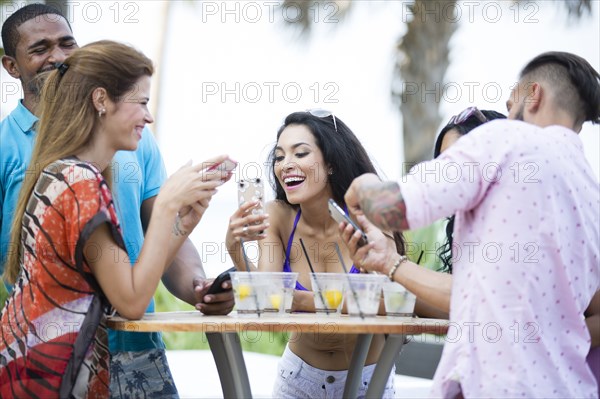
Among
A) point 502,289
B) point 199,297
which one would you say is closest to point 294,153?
point 199,297

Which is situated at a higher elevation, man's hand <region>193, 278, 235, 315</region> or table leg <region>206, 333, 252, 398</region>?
man's hand <region>193, 278, 235, 315</region>

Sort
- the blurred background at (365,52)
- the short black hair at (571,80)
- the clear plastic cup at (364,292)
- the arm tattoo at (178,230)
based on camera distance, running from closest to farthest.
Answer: the short black hair at (571,80), the clear plastic cup at (364,292), the arm tattoo at (178,230), the blurred background at (365,52)

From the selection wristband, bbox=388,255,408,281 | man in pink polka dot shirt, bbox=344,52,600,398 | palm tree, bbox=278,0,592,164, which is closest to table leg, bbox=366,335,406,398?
wristband, bbox=388,255,408,281

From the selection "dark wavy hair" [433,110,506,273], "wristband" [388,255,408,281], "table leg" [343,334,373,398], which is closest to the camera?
"wristband" [388,255,408,281]

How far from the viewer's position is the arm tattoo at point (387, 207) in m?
2.63

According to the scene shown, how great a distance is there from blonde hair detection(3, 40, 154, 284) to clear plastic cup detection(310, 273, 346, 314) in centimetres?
101

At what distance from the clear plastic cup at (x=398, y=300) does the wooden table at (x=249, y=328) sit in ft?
0.12

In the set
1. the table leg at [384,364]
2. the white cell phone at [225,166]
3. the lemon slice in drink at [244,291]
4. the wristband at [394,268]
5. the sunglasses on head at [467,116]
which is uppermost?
the sunglasses on head at [467,116]

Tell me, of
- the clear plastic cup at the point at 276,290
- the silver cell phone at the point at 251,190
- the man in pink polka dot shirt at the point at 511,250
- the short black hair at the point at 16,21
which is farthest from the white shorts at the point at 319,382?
the short black hair at the point at 16,21

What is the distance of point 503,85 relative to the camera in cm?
1034

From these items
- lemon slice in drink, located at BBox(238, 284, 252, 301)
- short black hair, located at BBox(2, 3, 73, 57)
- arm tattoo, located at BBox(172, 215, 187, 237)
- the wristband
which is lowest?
lemon slice in drink, located at BBox(238, 284, 252, 301)

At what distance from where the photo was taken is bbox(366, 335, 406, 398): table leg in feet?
10.6

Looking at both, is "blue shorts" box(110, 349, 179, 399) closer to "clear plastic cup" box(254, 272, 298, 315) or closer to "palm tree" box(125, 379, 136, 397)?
"palm tree" box(125, 379, 136, 397)

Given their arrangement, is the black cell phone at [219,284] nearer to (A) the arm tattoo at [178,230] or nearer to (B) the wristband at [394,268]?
(A) the arm tattoo at [178,230]
